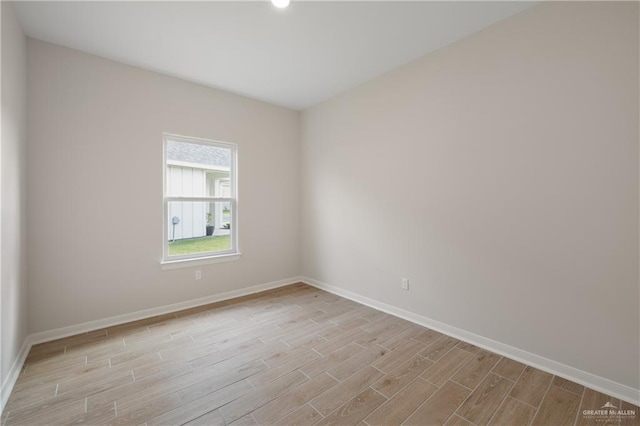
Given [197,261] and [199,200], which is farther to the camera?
[199,200]

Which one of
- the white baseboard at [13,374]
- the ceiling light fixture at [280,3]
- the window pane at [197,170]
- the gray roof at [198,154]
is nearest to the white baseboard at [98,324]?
the white baseboard at [13,374]

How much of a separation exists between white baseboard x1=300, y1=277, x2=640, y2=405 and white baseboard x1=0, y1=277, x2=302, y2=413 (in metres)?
1.81

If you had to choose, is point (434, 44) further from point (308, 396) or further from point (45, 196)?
point (45, 196)

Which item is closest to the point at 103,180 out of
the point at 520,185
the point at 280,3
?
the point at 280,3

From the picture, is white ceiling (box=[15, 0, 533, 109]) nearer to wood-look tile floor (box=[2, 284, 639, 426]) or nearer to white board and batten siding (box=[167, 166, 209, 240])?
white board and batten siding (box=[167, 166, 209, 240])

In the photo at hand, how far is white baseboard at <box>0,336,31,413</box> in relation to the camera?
1773 mm

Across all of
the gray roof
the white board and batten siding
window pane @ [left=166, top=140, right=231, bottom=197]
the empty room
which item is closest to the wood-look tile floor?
the empty room

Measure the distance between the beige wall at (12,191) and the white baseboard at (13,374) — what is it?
0.15 ft

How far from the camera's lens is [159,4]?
2.14 metres

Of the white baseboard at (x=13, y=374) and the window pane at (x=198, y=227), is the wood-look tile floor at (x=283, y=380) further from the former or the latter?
the window pane at (x=198, y=227)

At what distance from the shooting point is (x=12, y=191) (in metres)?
2.08

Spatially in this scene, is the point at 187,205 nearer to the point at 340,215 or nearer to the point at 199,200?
the point at 199,200

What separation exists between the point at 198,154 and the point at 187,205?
0.68m

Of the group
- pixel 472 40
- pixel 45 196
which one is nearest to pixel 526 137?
pixel 472 40
